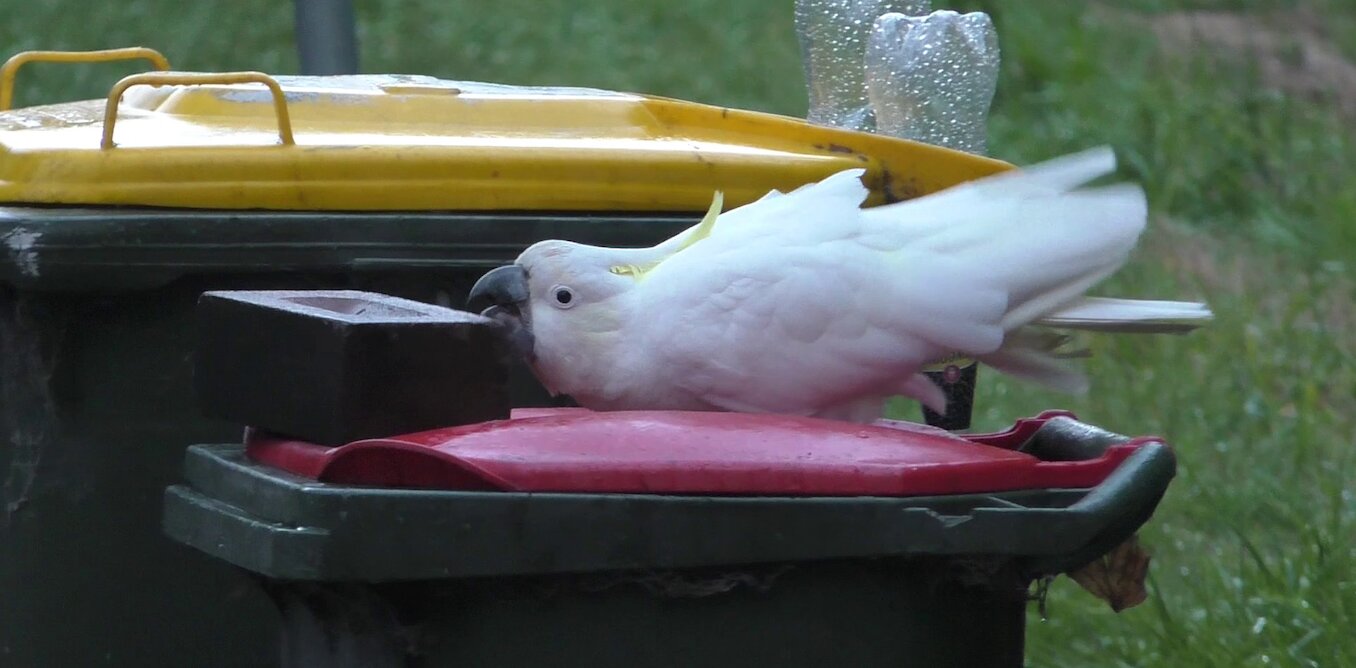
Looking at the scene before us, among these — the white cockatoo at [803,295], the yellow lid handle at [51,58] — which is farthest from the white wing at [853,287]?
the yellow lid handle at [51,58]

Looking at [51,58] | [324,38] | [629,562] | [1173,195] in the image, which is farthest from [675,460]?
[1173,195]

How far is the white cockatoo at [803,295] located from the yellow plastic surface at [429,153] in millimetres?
244

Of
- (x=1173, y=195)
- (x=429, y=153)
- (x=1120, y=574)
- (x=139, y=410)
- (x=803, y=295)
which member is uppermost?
(x=429, y=153)

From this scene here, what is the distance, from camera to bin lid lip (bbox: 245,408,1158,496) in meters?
1.58

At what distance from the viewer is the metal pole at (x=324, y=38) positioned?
12.3 feet

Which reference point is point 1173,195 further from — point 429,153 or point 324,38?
point 429,153

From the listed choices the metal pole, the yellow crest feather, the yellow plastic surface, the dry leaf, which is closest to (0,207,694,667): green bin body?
the yellow plastic surface

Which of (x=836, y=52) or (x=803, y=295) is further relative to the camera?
(x=836, y=52)

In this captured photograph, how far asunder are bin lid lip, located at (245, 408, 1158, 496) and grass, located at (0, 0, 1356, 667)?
1493 millimetres

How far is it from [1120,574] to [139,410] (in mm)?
1245

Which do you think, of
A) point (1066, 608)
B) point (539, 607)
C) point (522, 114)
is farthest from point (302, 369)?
point (1066, 608)

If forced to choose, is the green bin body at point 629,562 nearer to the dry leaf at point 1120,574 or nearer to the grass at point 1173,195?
the dry leaf at point 1120,574

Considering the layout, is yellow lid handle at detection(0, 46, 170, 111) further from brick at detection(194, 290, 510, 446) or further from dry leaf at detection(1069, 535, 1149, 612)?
dry leaf at detection(1069, 535, 1149, 612)

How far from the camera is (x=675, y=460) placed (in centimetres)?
Answer: 162
